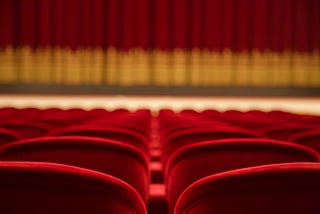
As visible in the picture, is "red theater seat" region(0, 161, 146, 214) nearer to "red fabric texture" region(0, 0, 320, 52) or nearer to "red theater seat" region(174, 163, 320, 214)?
"red theater seat" region(174, 163, 320, 214)

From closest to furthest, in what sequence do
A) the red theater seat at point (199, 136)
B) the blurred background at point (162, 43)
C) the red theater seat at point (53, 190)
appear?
the red theater seat at point (53, 190) → the red theater seat at point (199, 136) → the blurred background at point (162, 43)

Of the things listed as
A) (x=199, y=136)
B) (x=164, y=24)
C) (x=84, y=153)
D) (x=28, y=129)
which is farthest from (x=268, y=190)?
(x=164, y=24)

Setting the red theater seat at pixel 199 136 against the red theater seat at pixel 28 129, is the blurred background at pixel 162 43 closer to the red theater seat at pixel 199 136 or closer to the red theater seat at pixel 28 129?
the red theater seat at pixel 28 129

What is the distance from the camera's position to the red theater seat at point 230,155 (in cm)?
165

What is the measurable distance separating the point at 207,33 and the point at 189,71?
1.04m

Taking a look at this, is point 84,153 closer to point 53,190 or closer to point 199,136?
point 53,190

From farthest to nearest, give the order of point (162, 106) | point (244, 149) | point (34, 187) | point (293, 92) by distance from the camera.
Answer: point (293, 92)
point (162, 106)
point (244, 149)
point (34, 187)

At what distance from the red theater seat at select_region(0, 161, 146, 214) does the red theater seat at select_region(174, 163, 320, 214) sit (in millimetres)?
191

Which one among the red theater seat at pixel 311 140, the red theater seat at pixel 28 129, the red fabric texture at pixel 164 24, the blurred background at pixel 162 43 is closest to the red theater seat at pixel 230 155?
Result: the red theater seat at pixel 311 140

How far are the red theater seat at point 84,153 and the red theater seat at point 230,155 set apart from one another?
0.16 m

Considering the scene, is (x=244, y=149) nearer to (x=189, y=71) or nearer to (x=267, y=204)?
(x=267, y=204)

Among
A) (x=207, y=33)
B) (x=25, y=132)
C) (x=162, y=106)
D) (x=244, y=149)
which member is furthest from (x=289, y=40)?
(x=244, y=149)

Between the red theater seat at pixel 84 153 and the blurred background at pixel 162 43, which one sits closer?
the red theater seat at pixel 84 153

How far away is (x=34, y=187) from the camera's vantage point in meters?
0.98
